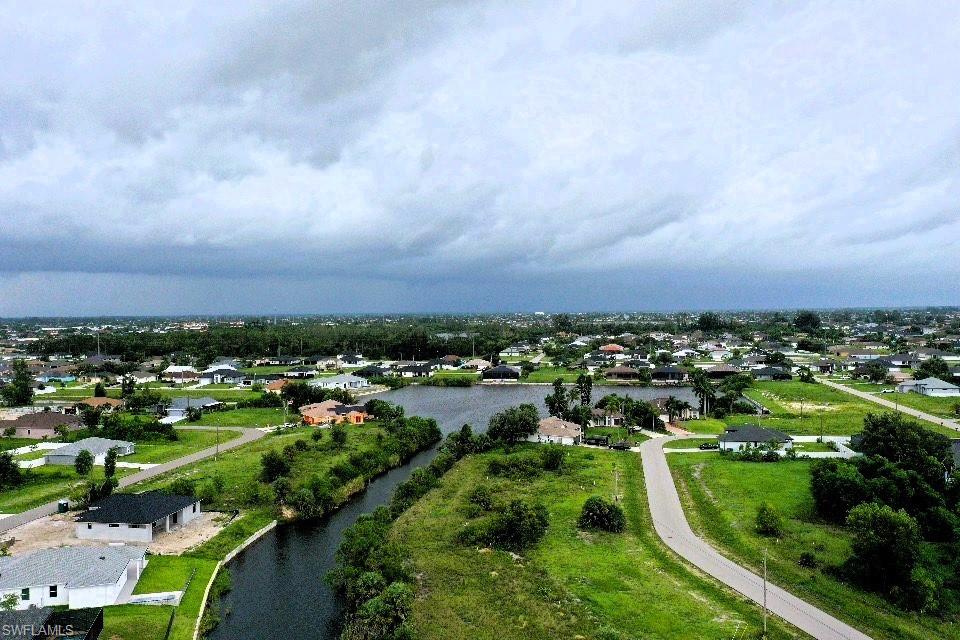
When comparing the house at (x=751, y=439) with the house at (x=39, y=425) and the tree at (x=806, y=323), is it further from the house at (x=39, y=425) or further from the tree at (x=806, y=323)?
the tree at (x=806, y=323)

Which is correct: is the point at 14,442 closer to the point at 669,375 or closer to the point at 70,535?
the point at 70,535

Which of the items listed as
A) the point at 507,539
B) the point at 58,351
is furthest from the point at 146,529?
the point at 58,351

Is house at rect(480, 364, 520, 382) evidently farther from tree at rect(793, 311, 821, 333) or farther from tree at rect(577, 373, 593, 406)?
tree at rect(793, 311, 821, 333)

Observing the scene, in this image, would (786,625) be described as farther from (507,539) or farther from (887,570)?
(507,539)

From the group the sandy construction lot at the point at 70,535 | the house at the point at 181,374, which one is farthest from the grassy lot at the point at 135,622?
the house at the point at 181,374

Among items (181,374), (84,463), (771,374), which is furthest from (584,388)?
(181,374)

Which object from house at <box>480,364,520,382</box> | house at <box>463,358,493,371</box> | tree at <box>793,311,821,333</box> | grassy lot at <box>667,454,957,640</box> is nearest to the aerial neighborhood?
grassy lot at <box>667,454,957,640</box>
